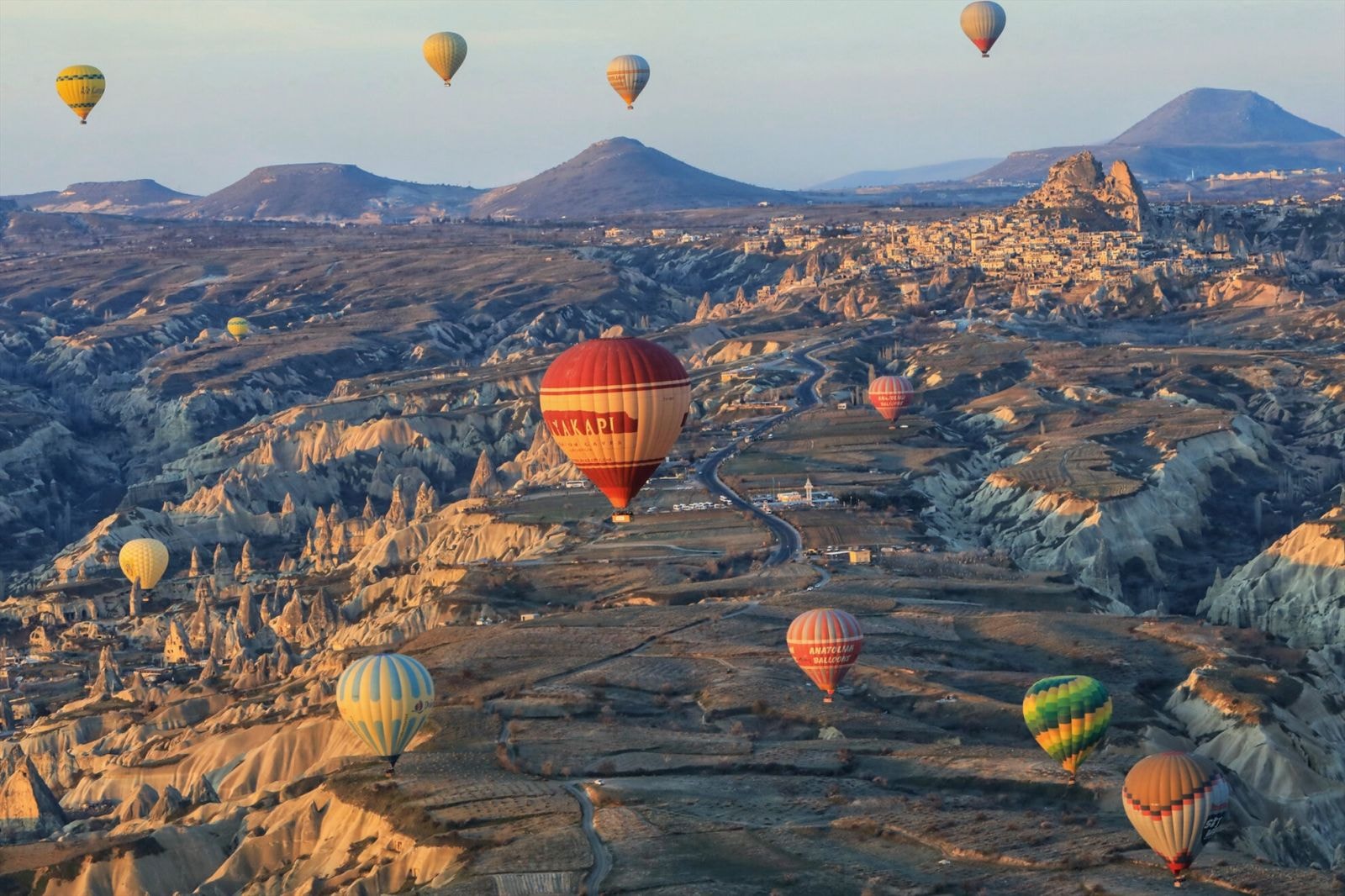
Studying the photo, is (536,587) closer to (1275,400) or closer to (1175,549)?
(1175,549)

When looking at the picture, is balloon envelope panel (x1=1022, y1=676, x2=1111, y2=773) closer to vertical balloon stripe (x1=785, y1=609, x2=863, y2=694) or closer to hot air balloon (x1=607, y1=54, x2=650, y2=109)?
vertical balloon stripe (x1=785, y1=609, x2=863, y2=694)

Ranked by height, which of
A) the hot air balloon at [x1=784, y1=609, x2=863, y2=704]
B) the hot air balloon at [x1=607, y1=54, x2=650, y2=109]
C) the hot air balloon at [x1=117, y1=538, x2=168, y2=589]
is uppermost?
the hot air balloon at [x1=607, y1=54, x2=650, y2=109]

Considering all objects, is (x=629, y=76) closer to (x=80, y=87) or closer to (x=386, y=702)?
(x=80, y=87)

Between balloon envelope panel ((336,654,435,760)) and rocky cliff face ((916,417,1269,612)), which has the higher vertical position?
balloon envelope panel ((336,654,435,760))

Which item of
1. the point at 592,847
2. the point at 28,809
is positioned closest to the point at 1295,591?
the point at 592,847

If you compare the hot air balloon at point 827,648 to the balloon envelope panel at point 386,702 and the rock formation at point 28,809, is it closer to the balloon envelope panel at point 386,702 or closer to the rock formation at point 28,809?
the balloon envelope panel at point 386,702

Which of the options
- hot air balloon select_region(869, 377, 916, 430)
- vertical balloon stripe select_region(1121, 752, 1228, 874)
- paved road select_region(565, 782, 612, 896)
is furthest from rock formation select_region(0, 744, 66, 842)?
hot air balloon select_region(869, 377, 916, 430)

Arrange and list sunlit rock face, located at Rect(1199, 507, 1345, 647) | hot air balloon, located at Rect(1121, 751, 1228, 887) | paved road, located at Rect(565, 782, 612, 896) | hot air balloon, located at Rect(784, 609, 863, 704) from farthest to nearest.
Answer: sunlit rock face, located at Rect(1199, 507, 1345, 647) < hot air balloon, located at Rect(784, 609, 863, 704) < hot air balloon, located at Rect(1121, 751, 1228, 887) < paved road, located at Rect(565, 782, 612, 896)

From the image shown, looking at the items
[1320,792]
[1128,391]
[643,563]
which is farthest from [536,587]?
[1128,391]
